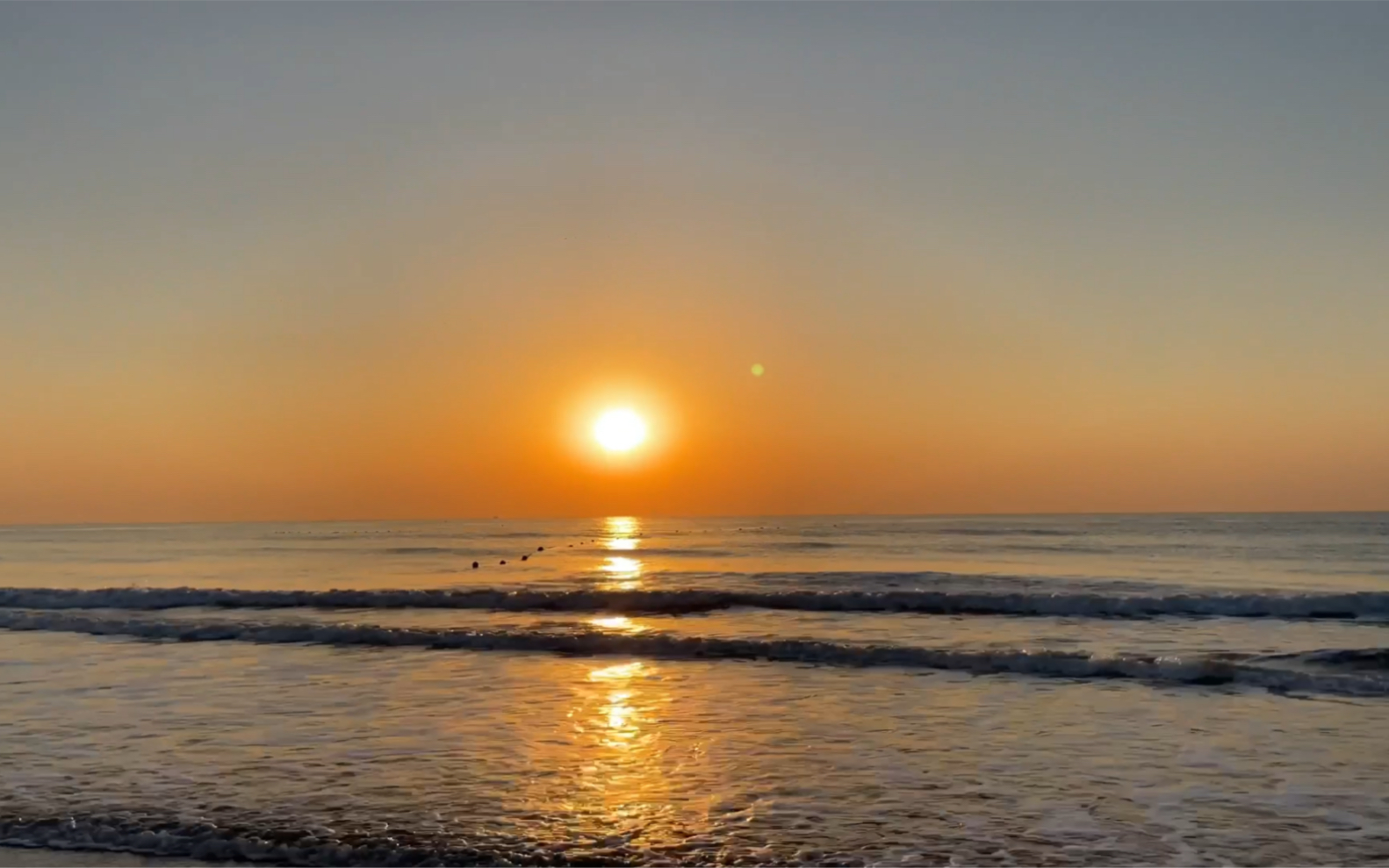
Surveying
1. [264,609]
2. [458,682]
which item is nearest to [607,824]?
[458,682]

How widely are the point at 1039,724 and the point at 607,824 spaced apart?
8212mm

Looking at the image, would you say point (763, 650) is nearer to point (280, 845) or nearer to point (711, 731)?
point (711, 731)

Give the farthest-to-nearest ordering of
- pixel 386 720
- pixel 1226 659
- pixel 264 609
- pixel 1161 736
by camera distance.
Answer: pixel 264 609
pixel 1226 659
pixel 386 720
pixel 1161 736

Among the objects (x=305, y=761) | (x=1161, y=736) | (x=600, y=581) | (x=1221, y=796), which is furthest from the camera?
(x=600, y=581)

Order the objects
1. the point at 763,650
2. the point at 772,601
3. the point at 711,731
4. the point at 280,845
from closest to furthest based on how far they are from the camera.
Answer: the point at 280,845, the point at 711,731, the point at 763,650, the point at 772,601

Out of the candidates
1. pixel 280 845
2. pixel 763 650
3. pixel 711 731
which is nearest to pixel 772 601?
pixel 763 650

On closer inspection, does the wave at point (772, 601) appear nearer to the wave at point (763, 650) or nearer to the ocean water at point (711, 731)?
the ocean water at point (711, 731)

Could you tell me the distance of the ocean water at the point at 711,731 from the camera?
10.9 meters

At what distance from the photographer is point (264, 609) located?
37.5 m

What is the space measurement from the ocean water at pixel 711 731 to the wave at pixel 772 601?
0.27 metres

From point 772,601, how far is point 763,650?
14329mm

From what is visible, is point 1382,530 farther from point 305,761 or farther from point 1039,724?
point 305,761

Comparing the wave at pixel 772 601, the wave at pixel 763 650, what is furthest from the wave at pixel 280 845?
the wave at pixel 772 601

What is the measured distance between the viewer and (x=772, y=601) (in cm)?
3903
